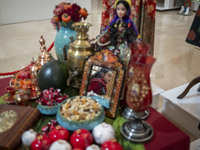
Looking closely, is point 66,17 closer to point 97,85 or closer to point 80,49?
point 80,49

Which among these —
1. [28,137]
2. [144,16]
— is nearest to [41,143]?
[28,137]

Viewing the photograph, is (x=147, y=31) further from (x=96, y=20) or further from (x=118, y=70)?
(x=96, y=20)

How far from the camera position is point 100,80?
4.12 feet

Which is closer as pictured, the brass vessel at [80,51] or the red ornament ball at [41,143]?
the red ornament ball at [41,143]

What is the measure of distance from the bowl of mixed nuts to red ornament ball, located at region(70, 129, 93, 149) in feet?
0.20

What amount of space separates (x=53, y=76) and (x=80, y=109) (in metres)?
0.30

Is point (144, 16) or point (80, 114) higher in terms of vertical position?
point (144, 16)

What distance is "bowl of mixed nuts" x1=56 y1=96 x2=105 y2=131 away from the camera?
1.04 m

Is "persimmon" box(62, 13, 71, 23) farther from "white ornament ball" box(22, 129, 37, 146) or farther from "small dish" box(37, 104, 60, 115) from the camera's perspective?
"white ornament ball" box(22, 129, 37, 146)

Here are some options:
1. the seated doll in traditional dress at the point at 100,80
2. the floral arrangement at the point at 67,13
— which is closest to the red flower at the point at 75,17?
the floral arrangement at the point at 67,13

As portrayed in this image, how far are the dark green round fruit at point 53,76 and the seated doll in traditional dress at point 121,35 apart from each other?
0.92 feet

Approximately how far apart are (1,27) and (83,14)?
13.7 feet

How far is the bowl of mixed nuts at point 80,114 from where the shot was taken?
1.04 metres

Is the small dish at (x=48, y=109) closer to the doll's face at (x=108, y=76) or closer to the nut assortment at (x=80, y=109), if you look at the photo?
the nut assortment at (x=80, y=109)
